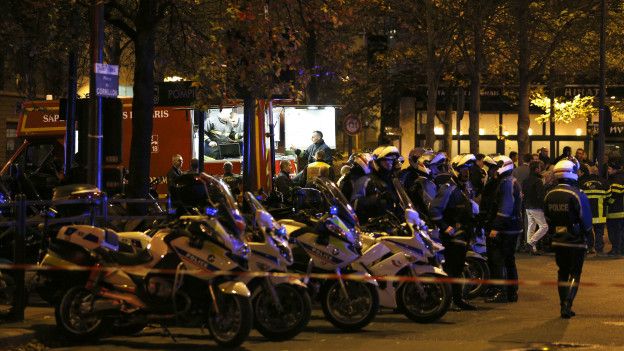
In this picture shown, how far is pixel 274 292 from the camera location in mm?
10414

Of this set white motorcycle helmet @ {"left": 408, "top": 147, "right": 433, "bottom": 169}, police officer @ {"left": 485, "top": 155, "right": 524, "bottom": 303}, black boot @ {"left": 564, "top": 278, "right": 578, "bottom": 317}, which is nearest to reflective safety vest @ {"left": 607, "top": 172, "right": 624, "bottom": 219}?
white motorcycle helmet @ {"left": 408, "top": 147, "right": 433, "bottom": 169}

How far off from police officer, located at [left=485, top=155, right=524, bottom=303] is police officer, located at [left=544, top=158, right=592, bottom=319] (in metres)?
1.45

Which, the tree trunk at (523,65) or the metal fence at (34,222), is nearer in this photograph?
the metal fence at (34,222)

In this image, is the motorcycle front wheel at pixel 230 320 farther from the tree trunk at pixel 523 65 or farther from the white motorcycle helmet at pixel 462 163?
the tree trunk at pixel 523 65

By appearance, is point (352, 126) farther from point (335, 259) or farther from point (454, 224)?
point (335, 259)

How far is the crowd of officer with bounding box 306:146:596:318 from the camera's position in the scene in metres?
12.6

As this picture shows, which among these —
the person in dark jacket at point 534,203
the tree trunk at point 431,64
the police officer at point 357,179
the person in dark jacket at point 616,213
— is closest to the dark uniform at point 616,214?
the person in dark jacket at point 616,213

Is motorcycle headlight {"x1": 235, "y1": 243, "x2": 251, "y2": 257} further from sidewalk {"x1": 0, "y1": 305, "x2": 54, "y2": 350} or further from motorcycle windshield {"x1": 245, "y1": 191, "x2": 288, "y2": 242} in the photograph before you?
sidewalk {"x1": 0, "y1": 305, "x2": 54, "y2": 350}

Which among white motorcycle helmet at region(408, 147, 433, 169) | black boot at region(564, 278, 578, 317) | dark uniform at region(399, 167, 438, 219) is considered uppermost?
white motorcycle helmet at region(408, 147, 433, 169)

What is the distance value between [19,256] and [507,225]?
20.7 feet

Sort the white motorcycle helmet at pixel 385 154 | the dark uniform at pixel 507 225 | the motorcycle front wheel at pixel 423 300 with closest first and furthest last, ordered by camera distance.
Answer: the motorcycle front wheel at pixel 423 300
the white motorcycle helmet at pixel 385 154
the dark uniform at pixel 507 225

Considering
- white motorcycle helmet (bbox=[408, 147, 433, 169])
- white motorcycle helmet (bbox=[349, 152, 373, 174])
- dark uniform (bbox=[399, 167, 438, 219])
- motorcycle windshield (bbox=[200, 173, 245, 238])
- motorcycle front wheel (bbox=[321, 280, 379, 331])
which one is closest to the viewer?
motorcycle windshield (bbox=[200, 173, 245, 238])

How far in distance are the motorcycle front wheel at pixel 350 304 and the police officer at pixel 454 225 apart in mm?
2316

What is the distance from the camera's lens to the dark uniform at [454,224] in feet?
44.0
